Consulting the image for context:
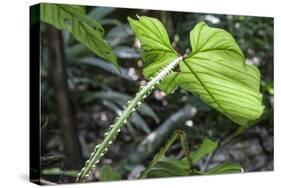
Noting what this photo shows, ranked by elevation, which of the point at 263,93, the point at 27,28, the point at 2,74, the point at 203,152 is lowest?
the point at 203,152

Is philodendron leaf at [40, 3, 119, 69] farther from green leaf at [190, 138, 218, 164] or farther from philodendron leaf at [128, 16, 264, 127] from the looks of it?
green leaf at [190, 138, 218, 164]

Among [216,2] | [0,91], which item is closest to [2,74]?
[0,91]

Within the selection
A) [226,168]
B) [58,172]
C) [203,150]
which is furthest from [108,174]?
[226,168]

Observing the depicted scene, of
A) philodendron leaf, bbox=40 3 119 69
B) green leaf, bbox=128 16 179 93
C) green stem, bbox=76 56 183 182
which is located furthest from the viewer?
green leaf, bbox=128 16 179 93

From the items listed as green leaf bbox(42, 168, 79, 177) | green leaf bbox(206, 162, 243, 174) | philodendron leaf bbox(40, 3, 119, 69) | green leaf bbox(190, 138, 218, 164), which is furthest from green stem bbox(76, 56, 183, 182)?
green leaf bbox(206, 162, 243, 174)

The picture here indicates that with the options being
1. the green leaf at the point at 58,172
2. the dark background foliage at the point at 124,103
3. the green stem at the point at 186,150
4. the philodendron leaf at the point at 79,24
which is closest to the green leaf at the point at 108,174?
the dark background foliage at the point at 124,103

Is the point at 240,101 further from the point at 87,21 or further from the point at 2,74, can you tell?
the point at 2,74
